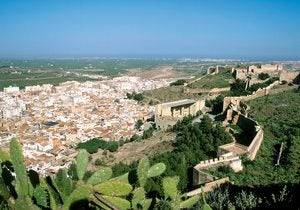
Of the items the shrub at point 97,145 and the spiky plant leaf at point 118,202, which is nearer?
the spiky plant leaf at point 118,202

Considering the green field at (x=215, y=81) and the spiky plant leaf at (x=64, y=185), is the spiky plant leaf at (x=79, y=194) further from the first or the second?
the green field at (x=215, y=81)

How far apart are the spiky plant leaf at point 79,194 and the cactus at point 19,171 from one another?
20.5 inches

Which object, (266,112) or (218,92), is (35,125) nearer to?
(218,92)

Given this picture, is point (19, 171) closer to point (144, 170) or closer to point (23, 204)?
point (23, 204)

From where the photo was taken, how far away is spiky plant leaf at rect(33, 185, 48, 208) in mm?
4250

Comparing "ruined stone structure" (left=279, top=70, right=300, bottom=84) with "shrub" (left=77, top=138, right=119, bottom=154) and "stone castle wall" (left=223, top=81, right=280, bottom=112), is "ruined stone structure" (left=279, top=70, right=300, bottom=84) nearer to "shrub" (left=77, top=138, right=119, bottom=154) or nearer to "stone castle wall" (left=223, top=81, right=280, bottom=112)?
"stone castle wall" (left=223, top=81, right=280, bottom=112)

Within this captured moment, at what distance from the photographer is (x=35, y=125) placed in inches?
1849

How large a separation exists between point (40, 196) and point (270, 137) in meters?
18.7

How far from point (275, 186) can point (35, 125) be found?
120 feet

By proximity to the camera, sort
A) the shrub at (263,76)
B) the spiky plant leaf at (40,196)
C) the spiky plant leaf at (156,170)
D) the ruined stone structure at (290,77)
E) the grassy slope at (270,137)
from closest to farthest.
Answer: the spiky plant leaf at (40,196)
the spiky plant leaf at (156,170)
the grassy slope at (270,137)
the ruined stone structure at (290,77)
the shrub at (263,76)

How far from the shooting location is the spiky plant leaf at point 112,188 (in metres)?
4.11

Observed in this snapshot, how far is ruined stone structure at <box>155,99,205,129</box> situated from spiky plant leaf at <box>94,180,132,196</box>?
1102 inches

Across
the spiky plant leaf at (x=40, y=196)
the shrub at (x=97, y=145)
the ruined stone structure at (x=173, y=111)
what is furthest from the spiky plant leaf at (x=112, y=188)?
the ruined stone structure at (x=173, y=111)

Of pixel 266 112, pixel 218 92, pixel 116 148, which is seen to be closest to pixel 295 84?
pixel 218 92
